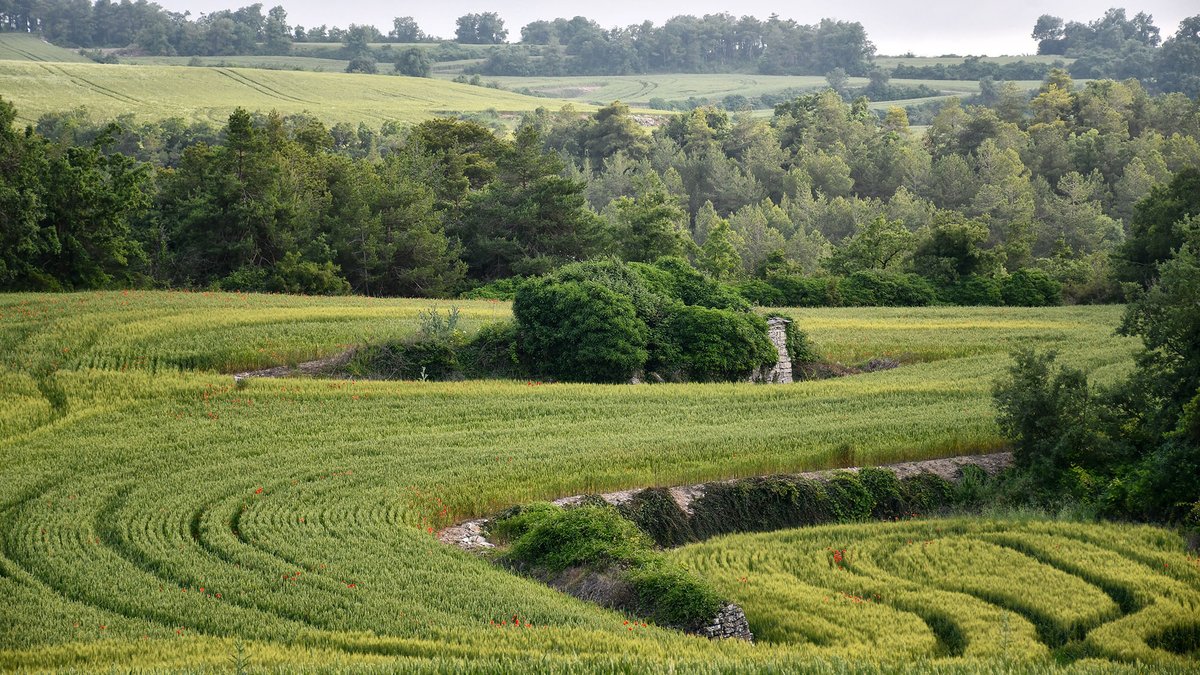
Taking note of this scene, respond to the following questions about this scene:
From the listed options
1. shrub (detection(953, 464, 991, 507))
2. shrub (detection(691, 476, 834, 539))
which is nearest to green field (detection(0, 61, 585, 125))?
shrub (detection(691, 476, 834, 539))

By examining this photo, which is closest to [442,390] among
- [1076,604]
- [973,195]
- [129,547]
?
[129,547]

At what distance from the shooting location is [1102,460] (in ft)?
88.5

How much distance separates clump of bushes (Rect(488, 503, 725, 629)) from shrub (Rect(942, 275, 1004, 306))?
4596cm

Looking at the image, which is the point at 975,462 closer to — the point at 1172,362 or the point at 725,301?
the point at 1172,362

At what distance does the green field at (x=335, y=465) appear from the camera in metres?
16.1

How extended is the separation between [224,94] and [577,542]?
136 meters

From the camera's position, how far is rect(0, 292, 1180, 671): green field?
16062 mm

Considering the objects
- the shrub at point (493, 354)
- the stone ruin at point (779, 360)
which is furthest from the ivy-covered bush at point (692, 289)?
the shrub at point (493, 354)

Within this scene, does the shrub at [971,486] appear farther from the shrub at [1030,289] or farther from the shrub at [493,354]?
the shrub at [1030,289]

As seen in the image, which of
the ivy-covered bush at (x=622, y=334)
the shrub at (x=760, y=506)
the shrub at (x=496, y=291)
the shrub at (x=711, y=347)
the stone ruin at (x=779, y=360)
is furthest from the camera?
the shrub at (x=496, y=291)

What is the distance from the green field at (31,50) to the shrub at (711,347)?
151 metres

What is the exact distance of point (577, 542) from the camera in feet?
70.1

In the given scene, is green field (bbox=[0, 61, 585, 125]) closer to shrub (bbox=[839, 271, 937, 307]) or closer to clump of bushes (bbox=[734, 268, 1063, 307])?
clump of bushes (bbox=[734, 268, 1063, 307])

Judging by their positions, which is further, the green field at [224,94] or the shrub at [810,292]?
the green field at [224,94]
